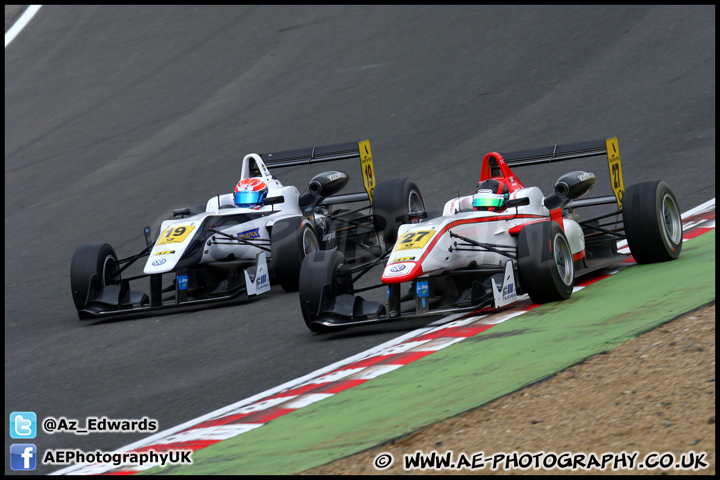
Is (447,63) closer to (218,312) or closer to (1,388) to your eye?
(218,312)

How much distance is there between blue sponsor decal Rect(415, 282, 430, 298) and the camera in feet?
27.1

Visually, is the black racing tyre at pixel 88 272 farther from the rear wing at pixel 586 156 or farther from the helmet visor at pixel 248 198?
the rear wing at pixel 586 156

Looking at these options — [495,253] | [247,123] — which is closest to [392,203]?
[495,253]

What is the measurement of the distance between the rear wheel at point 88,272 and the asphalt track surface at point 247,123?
365 mm

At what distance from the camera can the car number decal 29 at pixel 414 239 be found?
829 cm

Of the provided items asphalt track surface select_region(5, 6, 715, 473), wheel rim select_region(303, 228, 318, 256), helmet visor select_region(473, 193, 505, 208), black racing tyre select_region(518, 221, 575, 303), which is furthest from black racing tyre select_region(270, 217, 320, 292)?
black racing tyre select_region(518, 221, 575, 303)

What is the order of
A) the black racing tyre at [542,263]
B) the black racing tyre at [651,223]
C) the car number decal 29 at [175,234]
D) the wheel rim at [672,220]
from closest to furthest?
the black racing tyre at [542,263]
the black racing tyre at [651,223]
the wheel rim at [672,220]
the car number decal 29 at [175,234]

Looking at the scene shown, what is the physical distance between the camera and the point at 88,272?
1016 centimetres

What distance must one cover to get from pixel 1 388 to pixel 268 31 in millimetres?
17274

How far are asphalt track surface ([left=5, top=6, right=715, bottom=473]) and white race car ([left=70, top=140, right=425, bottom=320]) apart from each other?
1.10 ft

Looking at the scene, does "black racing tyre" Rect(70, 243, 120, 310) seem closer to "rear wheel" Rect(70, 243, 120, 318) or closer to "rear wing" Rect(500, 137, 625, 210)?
"rear wheel" Rect(70, 243, 120, 318)

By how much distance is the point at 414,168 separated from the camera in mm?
15273

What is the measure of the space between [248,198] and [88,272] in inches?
86.9

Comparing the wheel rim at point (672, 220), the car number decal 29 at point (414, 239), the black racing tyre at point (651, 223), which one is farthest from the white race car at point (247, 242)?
the wheel rim at point (672, 220)
